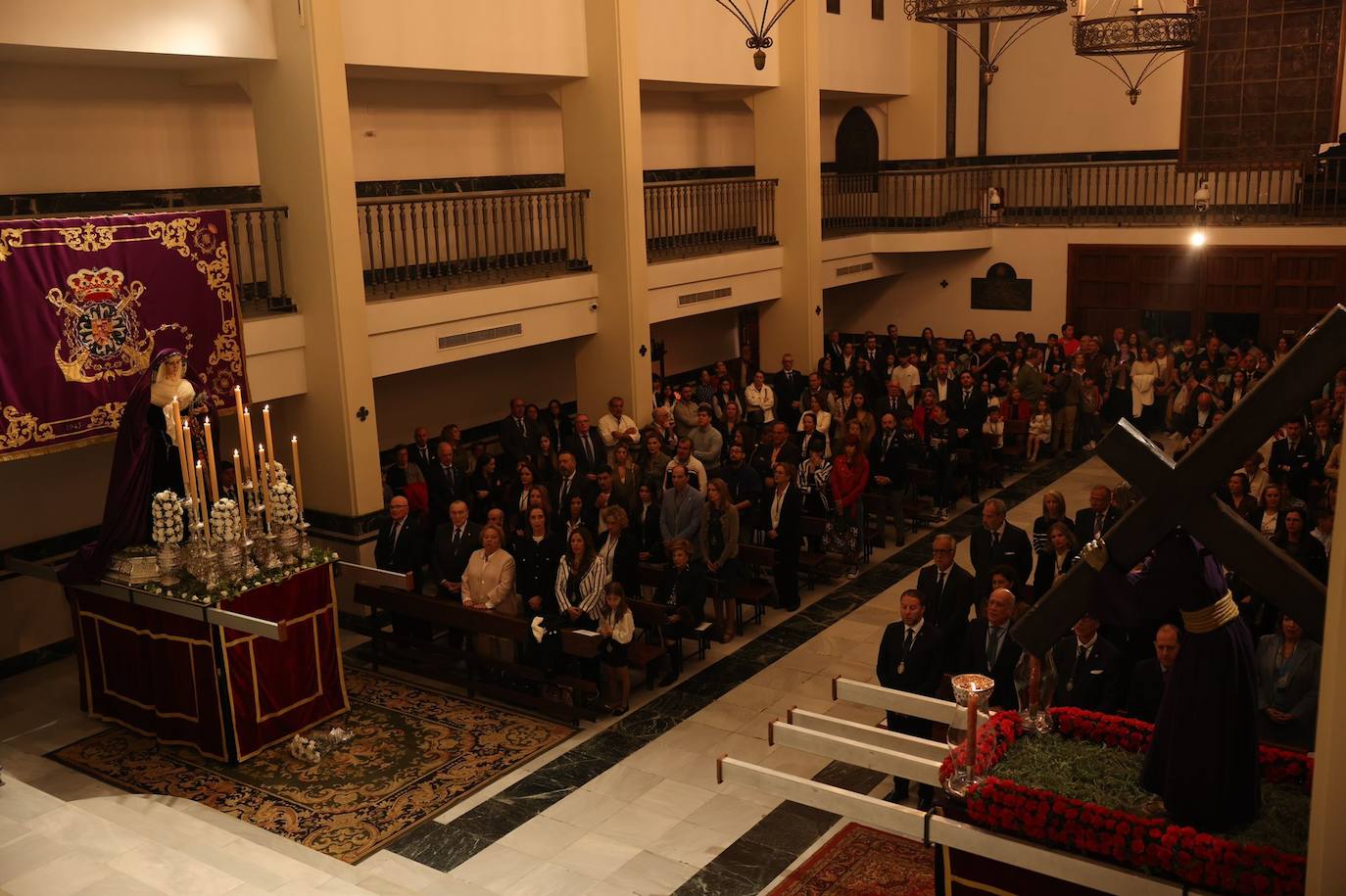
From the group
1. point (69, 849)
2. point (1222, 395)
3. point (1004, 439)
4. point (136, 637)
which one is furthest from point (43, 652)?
point (1222, 395)

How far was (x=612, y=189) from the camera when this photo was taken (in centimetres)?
1498

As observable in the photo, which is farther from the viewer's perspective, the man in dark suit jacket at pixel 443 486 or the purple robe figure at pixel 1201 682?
the man in dark suit jacket at pixel 443 486

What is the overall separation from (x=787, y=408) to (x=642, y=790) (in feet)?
31.0

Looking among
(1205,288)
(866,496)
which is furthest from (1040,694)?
(1205,288)

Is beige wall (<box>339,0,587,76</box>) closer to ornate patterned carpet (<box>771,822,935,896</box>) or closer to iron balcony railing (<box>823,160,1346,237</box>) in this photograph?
iron balcony railing (<box>823,160,1346,237</box>)

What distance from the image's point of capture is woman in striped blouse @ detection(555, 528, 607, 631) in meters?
9.67

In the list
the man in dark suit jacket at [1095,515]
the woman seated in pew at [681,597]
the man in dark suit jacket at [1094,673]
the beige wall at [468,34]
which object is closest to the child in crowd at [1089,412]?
the man in dark suit jacket at [1095,515]

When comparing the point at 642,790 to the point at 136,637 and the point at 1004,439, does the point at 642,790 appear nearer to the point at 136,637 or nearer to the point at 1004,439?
the point at 136,637

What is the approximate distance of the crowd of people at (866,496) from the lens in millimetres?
7984

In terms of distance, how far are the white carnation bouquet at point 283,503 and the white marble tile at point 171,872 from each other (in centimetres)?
254

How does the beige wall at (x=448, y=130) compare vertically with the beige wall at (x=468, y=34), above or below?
below

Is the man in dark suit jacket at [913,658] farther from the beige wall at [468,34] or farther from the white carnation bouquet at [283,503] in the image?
the beige wall at [468,34]

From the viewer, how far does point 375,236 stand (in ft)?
46.5

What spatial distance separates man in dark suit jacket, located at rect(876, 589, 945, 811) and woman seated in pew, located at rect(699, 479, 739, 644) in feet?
9.94
